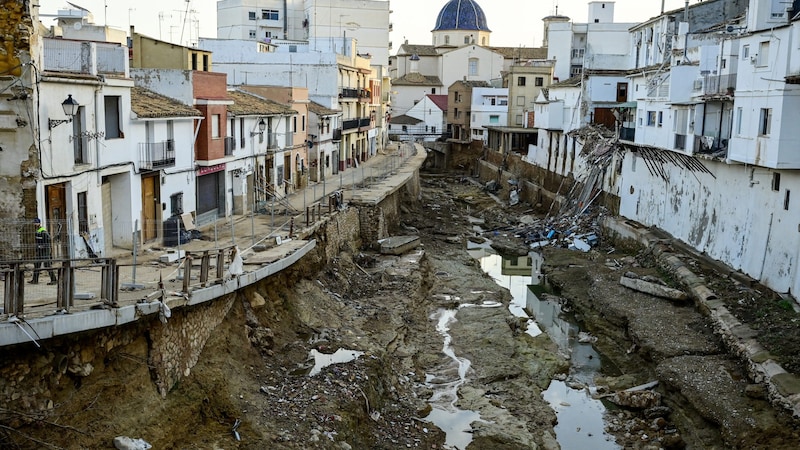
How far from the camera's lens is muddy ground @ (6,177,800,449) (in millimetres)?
15758

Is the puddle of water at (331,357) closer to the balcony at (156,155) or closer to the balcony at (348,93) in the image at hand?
the balcony at (156,155)

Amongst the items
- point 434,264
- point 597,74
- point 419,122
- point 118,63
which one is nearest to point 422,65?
point 419,122

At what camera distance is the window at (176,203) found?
90.3 feet

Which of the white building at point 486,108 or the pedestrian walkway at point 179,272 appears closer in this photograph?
the pedestrian walkway at point 179,272

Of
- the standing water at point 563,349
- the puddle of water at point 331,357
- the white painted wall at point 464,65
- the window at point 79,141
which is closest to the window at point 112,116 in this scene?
the window at point 79,141

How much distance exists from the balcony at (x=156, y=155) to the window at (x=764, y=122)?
20.1 m

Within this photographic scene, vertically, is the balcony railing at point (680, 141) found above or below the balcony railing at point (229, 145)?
above

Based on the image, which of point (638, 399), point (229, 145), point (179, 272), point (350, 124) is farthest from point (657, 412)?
point (350, 124)

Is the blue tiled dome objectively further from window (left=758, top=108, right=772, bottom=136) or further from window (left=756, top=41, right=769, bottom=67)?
window (left=758, top=108, right=772, bottom=136)

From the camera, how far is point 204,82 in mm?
29859

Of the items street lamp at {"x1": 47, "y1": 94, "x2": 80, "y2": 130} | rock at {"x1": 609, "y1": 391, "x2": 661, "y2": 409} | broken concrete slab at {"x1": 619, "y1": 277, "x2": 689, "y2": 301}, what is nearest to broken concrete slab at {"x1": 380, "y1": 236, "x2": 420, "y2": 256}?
broken concrete slab at {"x1": 619, "y1": 277, "x2": 689, "y2": 301}

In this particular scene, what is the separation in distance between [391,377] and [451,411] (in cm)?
198

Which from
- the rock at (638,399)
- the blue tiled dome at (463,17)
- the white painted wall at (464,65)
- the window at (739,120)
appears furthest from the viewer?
the blue tiled dome at (463,17)

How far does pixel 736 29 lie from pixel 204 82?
71.4 feet
